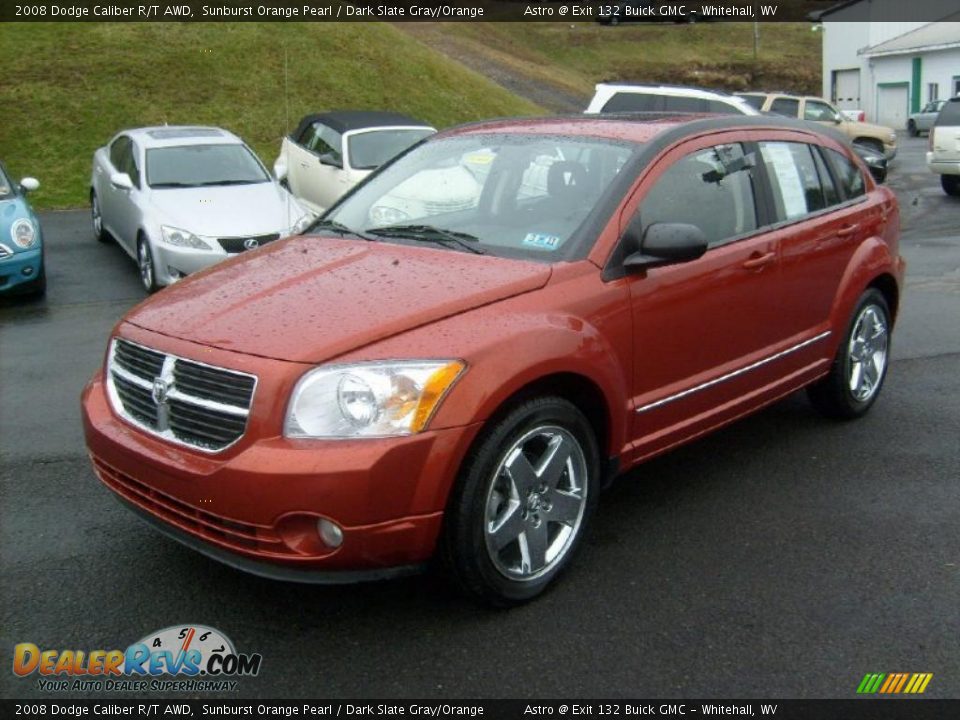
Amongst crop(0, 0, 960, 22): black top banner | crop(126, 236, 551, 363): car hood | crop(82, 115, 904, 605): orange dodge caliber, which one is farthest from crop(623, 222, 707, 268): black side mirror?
crop(0, 0, 960, 22): black top banner

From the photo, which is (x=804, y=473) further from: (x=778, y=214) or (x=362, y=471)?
(x=362, y=471)

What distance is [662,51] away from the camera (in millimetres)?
57594

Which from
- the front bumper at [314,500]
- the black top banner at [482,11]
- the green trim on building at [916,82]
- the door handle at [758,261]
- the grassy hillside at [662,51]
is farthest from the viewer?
the grassy hillside at [662,51]

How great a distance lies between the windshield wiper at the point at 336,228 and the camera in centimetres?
Answer: 456

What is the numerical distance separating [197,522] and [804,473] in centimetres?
303

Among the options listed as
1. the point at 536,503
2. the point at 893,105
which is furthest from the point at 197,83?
the point at 893,105


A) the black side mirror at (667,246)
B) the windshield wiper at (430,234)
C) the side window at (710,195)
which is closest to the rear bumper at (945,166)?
the side window at (710,195)

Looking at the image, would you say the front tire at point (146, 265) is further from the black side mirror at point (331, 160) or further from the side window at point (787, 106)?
the side window at point (787, 106)

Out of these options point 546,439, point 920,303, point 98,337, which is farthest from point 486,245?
point 920,303

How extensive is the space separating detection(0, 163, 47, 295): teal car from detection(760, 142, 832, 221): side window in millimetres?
7125

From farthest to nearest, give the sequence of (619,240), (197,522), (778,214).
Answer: (778,214)
(619,240)
(197,522)

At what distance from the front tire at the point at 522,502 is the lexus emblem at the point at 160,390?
3.49ft

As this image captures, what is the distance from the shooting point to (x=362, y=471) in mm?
3195

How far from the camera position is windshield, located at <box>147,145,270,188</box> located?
35.7 ft
